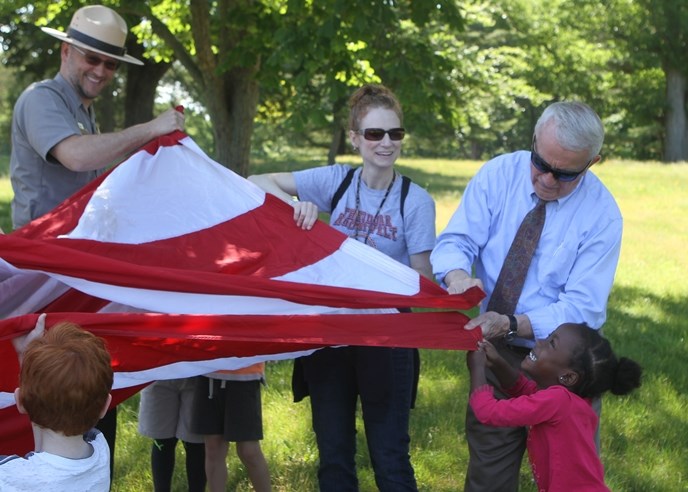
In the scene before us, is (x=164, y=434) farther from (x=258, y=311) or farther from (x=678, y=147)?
(x=678, y=147)

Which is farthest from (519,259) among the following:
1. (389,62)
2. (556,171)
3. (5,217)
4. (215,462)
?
(5,217)

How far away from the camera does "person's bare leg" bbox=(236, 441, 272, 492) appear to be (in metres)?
4.52

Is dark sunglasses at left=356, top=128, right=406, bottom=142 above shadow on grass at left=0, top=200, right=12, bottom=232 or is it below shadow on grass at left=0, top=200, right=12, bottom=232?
above

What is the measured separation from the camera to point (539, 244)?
3777 mm

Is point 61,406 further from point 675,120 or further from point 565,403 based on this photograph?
point 675,120

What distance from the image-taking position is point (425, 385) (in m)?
6.90

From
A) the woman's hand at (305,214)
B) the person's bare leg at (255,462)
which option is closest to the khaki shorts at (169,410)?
the person's bare leg at (255,462)

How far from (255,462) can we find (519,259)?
68.6 inches

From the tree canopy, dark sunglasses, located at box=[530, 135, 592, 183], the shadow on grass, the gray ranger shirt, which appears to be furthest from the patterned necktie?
the shadow on grass

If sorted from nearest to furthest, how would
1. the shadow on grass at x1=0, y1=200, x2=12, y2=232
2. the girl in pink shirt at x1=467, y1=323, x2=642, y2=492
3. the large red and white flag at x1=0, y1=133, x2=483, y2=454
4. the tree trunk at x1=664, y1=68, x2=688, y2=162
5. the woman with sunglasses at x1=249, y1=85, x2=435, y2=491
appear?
the girl in pink shirt at x1=467, y1=323, x2=642, y2=492 < the large red and white flag at x1=0, y1=133, x2=483, y2=454 < the woman with sunglasses at x1=249, y1=85, x2=435, y2=491 < the shadow on grass at x1=0, y1=200, x2=12, y2=232 < the tree trunk at x1=664, y1=68, x2=688, y2=162

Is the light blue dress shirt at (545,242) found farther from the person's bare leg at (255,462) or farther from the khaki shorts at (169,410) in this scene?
the khaki shorts at (169,410)

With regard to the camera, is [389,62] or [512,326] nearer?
[512,326]

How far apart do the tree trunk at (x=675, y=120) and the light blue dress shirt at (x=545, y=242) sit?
35354 millimetres

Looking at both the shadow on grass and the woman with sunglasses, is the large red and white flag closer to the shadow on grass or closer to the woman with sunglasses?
the woman with sunglasses
